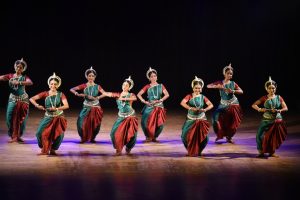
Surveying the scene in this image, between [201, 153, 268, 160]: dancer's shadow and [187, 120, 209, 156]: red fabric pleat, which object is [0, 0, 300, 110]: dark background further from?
[187, 120, 209, 156]: red fabric pleat

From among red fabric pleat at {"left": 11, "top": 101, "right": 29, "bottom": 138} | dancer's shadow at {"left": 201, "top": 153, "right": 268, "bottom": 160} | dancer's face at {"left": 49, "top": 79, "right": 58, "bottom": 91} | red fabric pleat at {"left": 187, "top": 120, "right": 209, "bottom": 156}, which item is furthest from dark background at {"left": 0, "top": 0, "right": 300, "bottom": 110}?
red fabric pleat at {"left": 187, "top": 120, "right": 209, "bottom": 156}

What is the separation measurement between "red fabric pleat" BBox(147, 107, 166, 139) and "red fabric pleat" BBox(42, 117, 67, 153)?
183 cm

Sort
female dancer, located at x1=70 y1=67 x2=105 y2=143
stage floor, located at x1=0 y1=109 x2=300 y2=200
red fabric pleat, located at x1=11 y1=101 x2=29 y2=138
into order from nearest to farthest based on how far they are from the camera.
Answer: stage floor, located at x1=0 y1=109 x2=300 y2=200, red fabric pleat, located at x1=11 y1=101 x2=29 y2=138, female dancer, located at x1=70 y1=67 x2=105 y2=143

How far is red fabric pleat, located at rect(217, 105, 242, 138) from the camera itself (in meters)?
9.55

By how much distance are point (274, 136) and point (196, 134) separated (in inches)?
40.3

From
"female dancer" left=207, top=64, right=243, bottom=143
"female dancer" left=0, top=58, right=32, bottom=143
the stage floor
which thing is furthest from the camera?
"female dancer" left=207, top=64, right=243, bottom=143

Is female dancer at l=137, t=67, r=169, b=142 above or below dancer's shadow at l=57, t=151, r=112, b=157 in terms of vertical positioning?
above

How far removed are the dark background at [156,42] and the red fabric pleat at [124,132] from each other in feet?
17.6

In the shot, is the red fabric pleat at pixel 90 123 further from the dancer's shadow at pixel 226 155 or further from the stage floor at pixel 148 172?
the dancer's shadow at pixel 226 155

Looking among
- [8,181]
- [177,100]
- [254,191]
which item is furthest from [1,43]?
[254,191]

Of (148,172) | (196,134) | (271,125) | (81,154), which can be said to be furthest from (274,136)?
(81,154)

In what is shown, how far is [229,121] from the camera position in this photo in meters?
9.56

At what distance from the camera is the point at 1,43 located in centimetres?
1323

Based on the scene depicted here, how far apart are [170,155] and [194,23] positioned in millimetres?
5784
